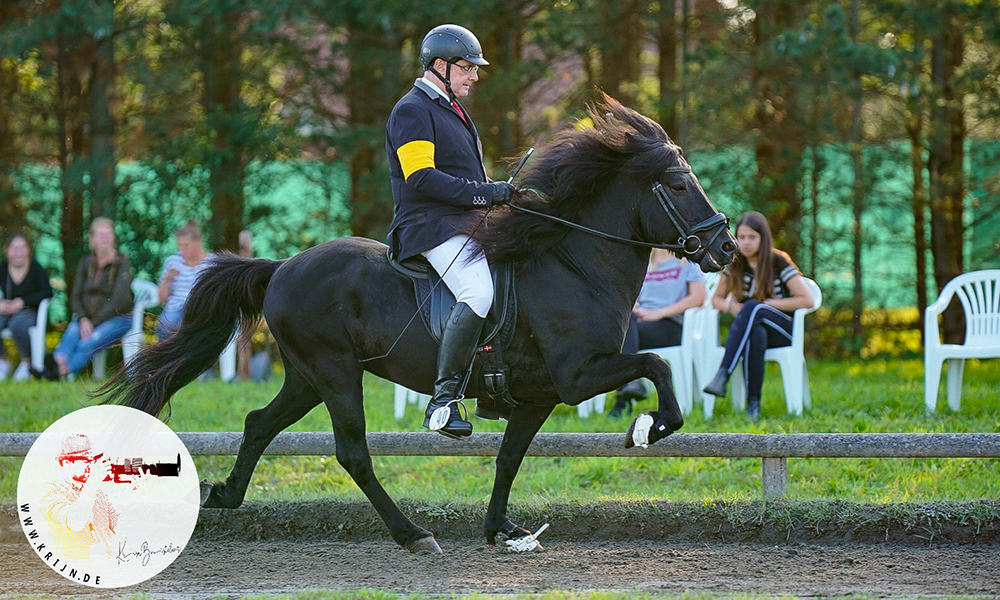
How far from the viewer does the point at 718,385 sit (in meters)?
7.58

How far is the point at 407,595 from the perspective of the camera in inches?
164

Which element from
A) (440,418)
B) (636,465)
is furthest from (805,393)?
(440,418)

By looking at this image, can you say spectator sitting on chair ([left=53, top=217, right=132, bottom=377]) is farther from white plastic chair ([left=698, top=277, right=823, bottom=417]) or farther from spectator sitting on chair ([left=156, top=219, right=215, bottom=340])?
white plastic chair ([left=698, top=277, right=823, bottom=417])

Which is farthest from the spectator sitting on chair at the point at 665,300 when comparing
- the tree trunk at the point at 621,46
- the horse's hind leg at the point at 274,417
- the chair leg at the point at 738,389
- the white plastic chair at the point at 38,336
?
the white plastic chair at the point at 38,336

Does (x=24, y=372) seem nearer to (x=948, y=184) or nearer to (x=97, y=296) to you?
(x=97, y=296)

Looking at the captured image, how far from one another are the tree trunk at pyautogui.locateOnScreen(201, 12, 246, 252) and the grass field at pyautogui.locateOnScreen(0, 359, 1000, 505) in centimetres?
414

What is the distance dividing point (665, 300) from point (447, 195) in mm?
4271

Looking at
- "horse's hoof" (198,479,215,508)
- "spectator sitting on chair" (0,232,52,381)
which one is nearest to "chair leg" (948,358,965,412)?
"horse's hoof" (198,479,215,508)

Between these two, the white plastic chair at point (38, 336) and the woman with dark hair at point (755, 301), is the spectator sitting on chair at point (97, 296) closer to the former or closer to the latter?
the white plastic chair at point (38, 336)

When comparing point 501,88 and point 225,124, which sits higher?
point 501,88

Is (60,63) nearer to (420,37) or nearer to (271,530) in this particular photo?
(420,37)

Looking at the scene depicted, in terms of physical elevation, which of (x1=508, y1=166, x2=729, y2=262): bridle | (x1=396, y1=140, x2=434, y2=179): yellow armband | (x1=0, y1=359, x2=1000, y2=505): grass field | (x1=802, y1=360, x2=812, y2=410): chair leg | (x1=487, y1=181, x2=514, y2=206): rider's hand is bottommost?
(x1=0, y1=359, x2=1000, y2=505): grass field

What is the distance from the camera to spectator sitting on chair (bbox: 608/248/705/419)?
845 cm

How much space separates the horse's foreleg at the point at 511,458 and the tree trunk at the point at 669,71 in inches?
325
